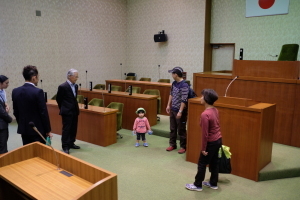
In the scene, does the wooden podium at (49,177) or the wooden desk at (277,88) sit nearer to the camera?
the wooden podium at (49,177)

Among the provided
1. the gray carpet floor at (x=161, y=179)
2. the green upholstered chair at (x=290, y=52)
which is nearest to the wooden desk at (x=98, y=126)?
the gray carpet floor at (x=161, y=179)

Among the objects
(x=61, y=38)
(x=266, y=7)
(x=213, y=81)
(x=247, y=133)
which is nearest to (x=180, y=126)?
(x=247, y=133)

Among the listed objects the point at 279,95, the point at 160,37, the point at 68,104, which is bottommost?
the point at 68,104

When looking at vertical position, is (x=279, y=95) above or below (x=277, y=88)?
below

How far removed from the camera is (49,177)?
99.3 inches

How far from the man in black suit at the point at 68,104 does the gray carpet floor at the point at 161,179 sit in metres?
0.41

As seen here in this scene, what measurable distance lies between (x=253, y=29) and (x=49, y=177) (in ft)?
26.1

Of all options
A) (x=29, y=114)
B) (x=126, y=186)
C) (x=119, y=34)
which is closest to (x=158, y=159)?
(x=126, y=186)

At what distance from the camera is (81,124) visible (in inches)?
226

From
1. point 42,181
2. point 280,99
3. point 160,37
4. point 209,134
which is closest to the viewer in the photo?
point 42,181

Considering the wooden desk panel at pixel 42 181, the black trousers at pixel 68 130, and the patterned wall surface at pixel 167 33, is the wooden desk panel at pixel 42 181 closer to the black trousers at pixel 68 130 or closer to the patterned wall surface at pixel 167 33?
the black trousers at pixel 68 130

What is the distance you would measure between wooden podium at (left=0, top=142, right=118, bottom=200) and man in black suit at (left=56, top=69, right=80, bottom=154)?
1765 mm

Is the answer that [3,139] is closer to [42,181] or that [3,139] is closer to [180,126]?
[42,181]

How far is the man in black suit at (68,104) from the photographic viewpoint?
466 cm
